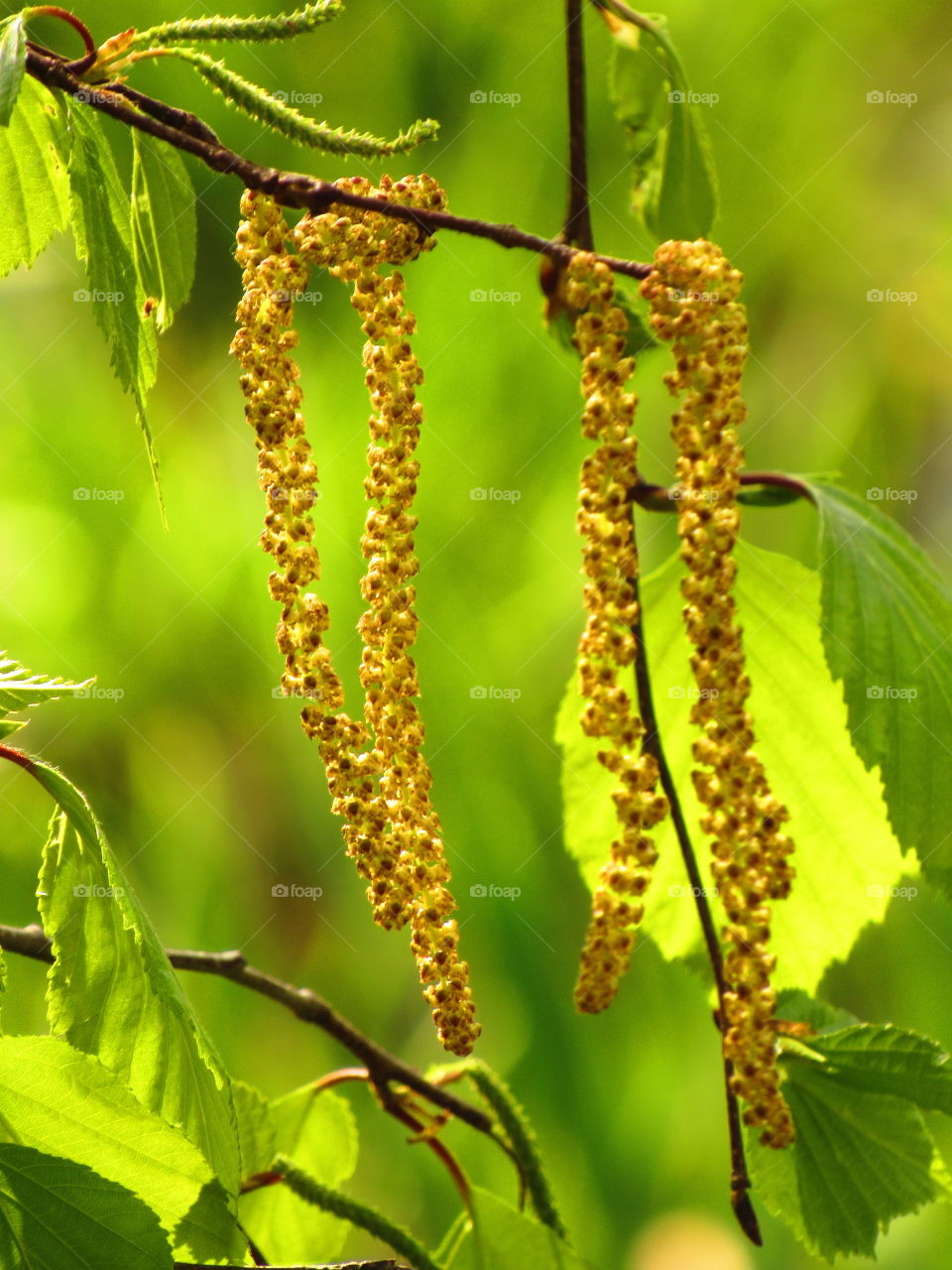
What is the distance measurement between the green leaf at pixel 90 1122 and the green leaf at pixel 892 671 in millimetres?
254

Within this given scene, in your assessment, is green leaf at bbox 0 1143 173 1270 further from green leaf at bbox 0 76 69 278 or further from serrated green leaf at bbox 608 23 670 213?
serrated green leaf at bbox 608 23 670 213

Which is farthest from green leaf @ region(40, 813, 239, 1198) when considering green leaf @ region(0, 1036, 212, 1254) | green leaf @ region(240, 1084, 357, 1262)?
green leaf @ region(240, 1084, 357, 1262)

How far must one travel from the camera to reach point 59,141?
0.41m

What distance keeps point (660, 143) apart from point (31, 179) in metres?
0.27

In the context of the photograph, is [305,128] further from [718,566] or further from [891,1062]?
[891,1062]

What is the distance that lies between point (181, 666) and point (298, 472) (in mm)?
1021

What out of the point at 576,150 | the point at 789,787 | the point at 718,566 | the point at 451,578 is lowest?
the point at 451,578

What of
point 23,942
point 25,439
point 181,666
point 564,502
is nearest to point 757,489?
point 23,942

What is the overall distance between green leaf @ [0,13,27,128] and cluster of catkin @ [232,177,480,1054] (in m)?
0.07

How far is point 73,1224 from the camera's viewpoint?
30 centimetres

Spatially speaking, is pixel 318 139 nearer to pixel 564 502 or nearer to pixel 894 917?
pixel 564 502

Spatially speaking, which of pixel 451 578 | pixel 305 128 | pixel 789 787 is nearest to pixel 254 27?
pixel 305 128

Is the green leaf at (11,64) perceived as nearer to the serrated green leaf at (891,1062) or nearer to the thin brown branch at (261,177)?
the thin brown branch at (261,177)

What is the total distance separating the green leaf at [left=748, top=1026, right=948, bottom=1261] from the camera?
1.42 feet
